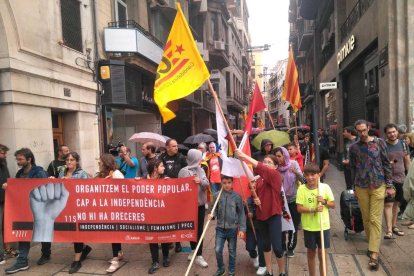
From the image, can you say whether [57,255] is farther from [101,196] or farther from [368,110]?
[368,110]

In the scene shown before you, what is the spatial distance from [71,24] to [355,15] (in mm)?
10118

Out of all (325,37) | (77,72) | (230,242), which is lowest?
(230,242)

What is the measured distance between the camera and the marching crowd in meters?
4.18

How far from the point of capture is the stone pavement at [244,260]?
475 centimetres

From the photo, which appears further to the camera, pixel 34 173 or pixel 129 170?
pixel 129 170

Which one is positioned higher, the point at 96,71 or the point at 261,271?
the point at 96,71

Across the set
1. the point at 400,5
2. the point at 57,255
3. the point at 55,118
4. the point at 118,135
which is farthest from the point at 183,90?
the point at 118,135

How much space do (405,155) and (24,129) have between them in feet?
23.6

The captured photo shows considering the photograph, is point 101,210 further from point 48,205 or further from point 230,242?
point 230,242

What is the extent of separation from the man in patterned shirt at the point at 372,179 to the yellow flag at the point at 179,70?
234 cm

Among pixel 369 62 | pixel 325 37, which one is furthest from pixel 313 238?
pixel 325 37

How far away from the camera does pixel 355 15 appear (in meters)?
13.5

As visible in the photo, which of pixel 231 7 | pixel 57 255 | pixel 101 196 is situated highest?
pixel 231 7

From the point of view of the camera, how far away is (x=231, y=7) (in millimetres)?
45250
